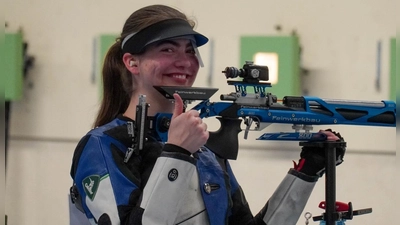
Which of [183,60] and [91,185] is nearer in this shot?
[91,185]

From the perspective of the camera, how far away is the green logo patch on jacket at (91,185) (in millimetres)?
1231

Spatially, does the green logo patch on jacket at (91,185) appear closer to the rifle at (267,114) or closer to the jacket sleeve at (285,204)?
the rifle at (267,114)

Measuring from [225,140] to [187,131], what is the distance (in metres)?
0.16

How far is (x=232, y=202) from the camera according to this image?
142cm

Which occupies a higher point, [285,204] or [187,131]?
[187,131]

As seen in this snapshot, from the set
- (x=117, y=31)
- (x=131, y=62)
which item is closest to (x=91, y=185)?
(x=131, y=62)

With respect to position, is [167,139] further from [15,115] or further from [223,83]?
[15,115]

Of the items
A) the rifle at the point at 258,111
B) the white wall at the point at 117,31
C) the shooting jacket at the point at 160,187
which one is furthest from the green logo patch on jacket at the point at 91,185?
the white wall at the point at 117,31

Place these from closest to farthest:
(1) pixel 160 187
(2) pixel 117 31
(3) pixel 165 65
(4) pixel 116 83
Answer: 1. (1) pixel 160 187
2. (3) pixel 165 65
3. (4) pixel 116 83
4. (2) pixel 117 31

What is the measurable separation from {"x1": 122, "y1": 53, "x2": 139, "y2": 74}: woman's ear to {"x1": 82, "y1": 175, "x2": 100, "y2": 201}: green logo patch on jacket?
245 mm

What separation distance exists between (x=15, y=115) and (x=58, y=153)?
0.69 ft

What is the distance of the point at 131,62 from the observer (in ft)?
4.50

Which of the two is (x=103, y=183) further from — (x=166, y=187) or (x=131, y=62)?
(x=131, y=62)

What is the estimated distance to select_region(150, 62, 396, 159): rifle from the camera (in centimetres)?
131
